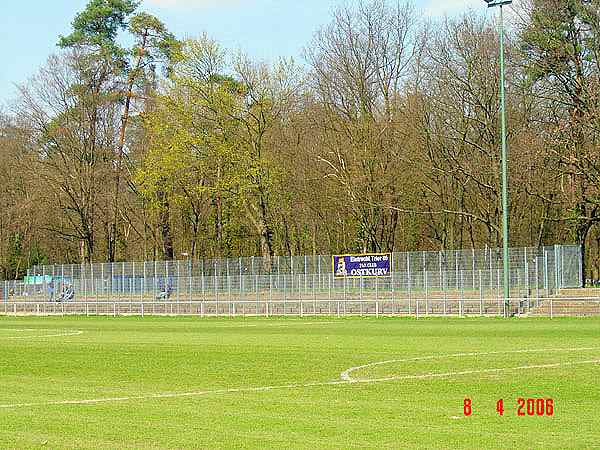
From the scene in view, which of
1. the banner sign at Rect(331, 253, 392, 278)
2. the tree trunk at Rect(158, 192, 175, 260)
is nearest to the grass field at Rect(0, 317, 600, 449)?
the banner sign at Rect(331, 253, 392, 278)

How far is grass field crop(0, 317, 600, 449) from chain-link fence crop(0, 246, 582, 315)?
19927mm

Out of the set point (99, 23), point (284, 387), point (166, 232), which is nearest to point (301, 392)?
point (284, 387)

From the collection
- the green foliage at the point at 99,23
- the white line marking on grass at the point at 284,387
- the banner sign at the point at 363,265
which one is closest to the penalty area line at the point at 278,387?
the white line marking on grass at the point at 284,387

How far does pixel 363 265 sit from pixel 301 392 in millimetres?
38015

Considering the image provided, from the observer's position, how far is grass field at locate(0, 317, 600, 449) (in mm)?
Result: 11633

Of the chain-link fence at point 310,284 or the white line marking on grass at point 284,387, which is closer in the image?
the white line marking on grass at point 284,387
